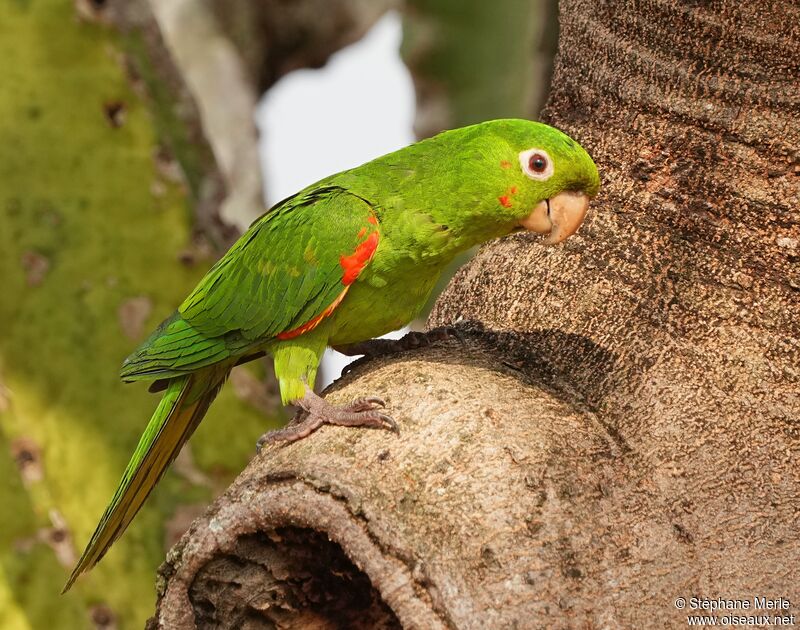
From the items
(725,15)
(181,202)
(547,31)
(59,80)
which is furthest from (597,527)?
(547,31)

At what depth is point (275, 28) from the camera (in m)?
6.84

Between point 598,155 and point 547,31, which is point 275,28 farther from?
point 598,155

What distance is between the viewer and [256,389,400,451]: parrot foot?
2.13 m

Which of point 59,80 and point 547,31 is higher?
point 59,80

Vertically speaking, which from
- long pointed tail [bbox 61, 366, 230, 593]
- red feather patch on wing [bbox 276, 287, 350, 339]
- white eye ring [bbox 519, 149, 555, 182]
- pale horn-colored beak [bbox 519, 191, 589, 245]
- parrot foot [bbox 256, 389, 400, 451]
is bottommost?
long pointed tail [bbox 61, 366, 230, 593]

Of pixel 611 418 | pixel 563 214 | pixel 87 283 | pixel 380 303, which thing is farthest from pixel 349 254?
pixel 87 283

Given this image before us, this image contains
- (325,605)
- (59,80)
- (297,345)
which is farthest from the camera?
(59,80)

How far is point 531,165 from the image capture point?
2.52 meters

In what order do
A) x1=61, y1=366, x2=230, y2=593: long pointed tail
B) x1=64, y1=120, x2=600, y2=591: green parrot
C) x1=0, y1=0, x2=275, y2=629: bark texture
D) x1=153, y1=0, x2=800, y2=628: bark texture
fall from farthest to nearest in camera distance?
x1=0, y1=0, x2=275, y2=629: bark texture → x1=61, y1=366, x2=230, y2=593: long pointed tail → x1=64, y1=120, x2=600, y2=591: green parrot → x1=153, y1=0, x2=800, y2=628: bark texture

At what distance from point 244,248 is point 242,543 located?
1.12m

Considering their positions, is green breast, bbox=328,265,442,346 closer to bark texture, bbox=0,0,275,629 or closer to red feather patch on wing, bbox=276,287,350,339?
red feather patch on wing, bbox=276,287,350,339

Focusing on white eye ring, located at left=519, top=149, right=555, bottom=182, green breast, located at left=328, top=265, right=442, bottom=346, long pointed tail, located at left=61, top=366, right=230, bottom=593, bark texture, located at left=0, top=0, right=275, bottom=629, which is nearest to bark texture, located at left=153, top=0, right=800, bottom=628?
white eye ring, located at left=519, top=149, right=555, bottom=182

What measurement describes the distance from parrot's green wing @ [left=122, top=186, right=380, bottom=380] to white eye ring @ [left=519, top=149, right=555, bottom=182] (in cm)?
47

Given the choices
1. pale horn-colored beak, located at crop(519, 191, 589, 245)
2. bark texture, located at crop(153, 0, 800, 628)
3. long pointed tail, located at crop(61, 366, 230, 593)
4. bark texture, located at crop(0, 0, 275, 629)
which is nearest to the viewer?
bark texture, located at crop(153, 0, 800, 628)
